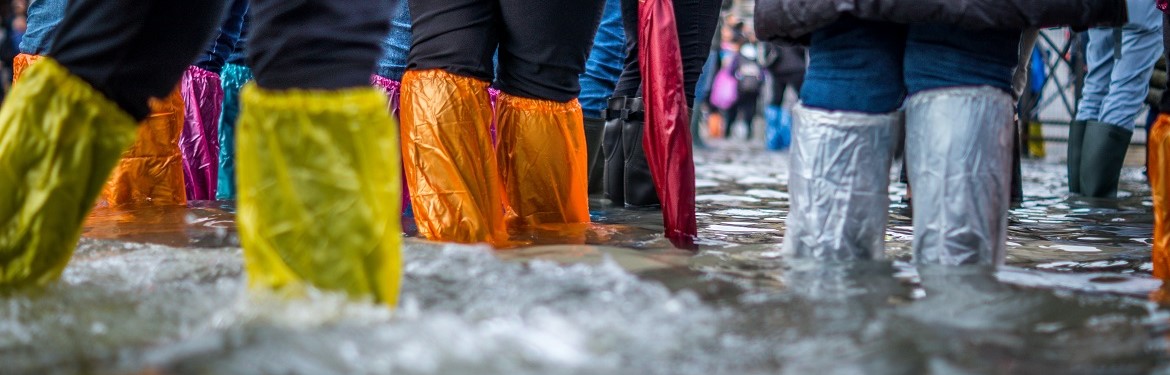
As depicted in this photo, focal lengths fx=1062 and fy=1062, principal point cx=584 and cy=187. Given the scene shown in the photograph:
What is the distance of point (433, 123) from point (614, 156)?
3.91ft

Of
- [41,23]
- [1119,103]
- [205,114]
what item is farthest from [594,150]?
[1119,103]

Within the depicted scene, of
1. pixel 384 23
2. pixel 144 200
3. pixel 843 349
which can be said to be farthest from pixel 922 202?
pixel 144 200

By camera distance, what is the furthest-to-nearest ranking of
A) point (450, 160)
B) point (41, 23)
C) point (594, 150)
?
point (594, 150) → point (41, 23) → point (450, 160)

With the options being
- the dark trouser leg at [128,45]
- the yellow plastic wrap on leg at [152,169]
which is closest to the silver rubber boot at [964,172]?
the dark trouser leg at [128,45]

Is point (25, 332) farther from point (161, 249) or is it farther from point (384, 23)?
point (161, 249)

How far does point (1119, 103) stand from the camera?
401 cm

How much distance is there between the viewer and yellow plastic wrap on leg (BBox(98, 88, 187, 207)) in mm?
2695

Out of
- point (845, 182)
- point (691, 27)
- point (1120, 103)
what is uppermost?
point (691, 27)

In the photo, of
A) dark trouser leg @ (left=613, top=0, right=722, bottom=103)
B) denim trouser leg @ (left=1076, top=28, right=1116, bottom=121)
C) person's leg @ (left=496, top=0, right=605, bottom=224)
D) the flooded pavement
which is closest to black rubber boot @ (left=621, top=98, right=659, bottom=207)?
dark trouser leg @ (left=613, top=0, right=722, bottom=103)

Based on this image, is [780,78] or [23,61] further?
[780,78]

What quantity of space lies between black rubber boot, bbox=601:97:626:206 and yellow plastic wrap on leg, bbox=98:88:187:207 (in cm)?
120

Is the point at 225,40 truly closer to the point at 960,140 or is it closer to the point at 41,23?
the point at 41,23

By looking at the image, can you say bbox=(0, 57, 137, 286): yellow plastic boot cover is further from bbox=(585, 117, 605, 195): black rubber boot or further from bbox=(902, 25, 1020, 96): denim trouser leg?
bbox=(585, 117, 605, 195): black rubber boot

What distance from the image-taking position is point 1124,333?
1.27 metres
